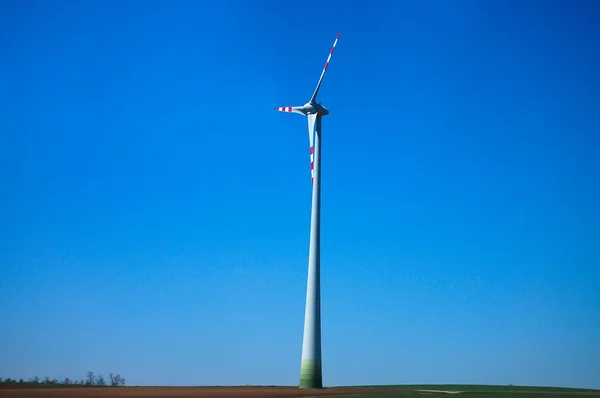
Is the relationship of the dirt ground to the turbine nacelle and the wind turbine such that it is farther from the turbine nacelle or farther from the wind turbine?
the turbine nacelle

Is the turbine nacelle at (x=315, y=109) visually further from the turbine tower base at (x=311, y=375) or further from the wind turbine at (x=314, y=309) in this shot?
the turbine tower base at (x=311, y=375)

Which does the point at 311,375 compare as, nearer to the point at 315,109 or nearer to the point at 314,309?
the point at 314,309

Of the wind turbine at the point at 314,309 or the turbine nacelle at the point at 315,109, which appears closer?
the wind turbine at the point at 314,309

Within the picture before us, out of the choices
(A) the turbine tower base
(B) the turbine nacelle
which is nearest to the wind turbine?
(A) the turbine tower base

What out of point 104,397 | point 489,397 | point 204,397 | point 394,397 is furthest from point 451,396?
point 104,397

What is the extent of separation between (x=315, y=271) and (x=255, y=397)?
22604 mm

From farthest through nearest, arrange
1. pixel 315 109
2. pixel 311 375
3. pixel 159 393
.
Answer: pixel 315 109 → pixel 311 375 → pixel 159 393

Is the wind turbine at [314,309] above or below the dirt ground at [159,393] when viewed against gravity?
above

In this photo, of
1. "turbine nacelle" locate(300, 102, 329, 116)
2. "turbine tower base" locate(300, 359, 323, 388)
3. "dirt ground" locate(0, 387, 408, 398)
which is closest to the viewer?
"dirt ground" locate(0, 387, 408, 398)

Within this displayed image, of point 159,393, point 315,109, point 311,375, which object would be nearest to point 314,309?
point 311,375

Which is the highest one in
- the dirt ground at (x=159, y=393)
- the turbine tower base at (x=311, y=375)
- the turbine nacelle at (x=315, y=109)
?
the turbine nacelle at (x=315, y=109)

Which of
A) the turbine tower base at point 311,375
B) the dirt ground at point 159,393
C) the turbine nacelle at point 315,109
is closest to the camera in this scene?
the dirt ground at point 159,393

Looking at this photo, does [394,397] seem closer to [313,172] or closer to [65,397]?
[65,397]

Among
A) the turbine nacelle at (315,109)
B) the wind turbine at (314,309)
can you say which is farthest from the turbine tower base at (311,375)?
the turbine nacelle at (315,109)
